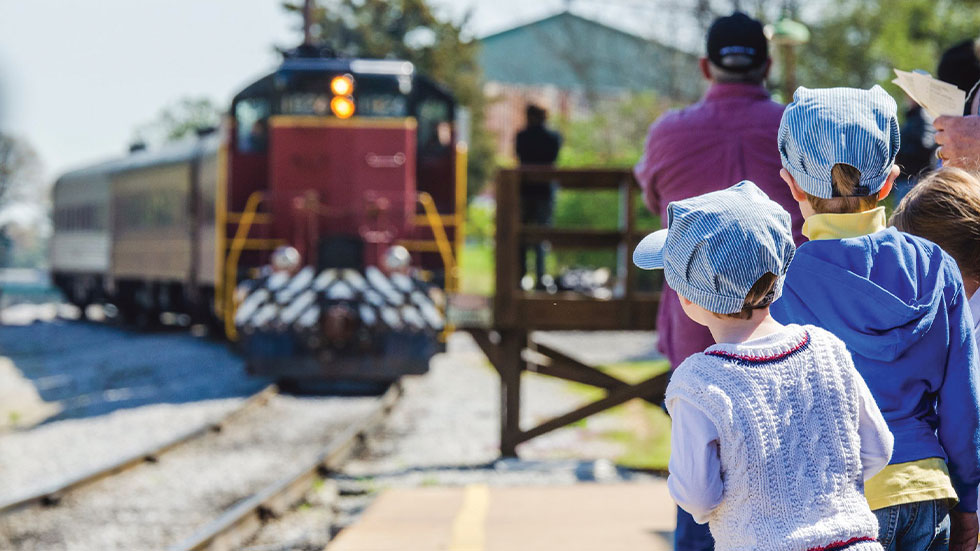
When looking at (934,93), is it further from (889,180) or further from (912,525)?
(912,525)

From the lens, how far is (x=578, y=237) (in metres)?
8.16

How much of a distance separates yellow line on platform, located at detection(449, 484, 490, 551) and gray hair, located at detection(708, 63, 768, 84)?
8.09ft

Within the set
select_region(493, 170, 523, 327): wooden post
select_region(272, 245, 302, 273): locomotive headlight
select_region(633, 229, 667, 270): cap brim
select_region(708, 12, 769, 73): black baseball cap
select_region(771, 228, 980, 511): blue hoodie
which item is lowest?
select_region(272, 245, 302, 273): locomotive headlight

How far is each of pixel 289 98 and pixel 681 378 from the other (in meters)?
11.6

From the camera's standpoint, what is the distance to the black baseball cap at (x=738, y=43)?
3811mm

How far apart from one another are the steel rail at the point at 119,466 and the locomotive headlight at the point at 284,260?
1432 millimetres

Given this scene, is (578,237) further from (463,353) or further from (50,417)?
(463,353)

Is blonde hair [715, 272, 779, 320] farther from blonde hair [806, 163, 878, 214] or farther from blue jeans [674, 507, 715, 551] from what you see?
blue jeans [674, 507, 715, 551]

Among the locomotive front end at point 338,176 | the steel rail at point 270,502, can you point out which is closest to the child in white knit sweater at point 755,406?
the steel rail at point 270,502

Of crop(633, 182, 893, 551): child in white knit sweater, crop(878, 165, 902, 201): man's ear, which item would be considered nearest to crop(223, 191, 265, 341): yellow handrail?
crop(878, 165, 902, 201): man's ear

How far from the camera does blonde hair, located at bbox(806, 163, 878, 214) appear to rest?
256 cm

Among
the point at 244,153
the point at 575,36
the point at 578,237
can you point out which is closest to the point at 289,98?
the point at 244,153

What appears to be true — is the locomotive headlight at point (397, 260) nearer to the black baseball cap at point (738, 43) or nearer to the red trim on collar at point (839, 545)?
the black baseball cap at point (738, 43)

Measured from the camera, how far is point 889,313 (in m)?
2.47
